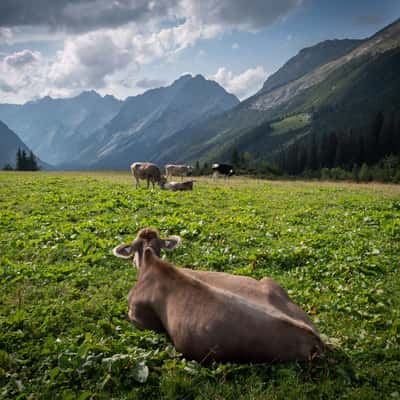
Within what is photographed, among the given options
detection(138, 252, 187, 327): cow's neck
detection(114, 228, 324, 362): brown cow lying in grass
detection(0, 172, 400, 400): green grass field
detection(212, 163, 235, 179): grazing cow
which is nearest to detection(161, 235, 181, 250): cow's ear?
detection(0, 172, 400, 400): green grass field

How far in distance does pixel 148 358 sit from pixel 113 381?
0.69m

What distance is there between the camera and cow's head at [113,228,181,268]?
8250mm

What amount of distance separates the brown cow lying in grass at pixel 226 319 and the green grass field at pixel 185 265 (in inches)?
8.8

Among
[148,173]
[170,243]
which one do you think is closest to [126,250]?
[170,243]

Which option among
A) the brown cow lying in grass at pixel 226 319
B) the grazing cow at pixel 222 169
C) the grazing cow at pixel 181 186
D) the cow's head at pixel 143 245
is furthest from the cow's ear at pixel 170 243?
the grazing cow at pixel 222 169

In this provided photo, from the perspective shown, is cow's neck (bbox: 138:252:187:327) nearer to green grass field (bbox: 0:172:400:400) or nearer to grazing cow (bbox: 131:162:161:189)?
green grass field (bbox: 0:172:400:400)

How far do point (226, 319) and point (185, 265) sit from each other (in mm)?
4808

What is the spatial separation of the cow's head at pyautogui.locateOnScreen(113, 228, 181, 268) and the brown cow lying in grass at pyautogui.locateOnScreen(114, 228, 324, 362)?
1775 millimetres

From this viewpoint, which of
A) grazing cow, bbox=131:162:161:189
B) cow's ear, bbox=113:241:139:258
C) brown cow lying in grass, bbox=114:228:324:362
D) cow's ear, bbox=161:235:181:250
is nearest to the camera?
brown cow lying in grass, bbox=114:228:324:362

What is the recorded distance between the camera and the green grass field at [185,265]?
4.71 metres

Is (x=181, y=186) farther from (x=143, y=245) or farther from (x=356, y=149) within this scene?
(x=356, y=149)

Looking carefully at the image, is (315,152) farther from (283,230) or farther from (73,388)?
(73,388)

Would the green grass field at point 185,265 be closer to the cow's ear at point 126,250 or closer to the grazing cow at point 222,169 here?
the cow's ear at point 126,250

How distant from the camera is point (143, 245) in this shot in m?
8.34
